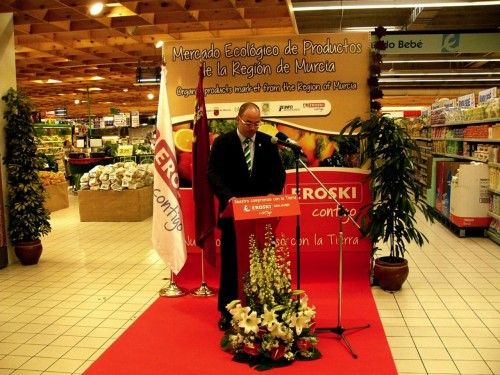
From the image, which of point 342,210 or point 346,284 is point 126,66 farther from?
point 342,210

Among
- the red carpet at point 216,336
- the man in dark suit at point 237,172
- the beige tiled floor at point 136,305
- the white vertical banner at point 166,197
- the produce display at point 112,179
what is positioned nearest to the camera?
the red carpet at point 216,336

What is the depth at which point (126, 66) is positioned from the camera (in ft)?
38.4

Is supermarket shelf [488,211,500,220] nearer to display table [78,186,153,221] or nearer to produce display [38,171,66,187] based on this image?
display table [78,186,153,221]

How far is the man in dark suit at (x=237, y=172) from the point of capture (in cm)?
407

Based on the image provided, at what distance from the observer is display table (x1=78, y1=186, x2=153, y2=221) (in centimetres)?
977

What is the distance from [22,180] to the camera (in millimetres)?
6449

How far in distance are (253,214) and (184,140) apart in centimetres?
210

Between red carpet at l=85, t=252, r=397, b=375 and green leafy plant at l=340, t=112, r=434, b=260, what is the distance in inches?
22.1

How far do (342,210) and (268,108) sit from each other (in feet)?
6.11

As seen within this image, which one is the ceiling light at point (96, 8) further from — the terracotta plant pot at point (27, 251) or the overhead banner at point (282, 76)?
the terracotta plant pot at point (27, 251)

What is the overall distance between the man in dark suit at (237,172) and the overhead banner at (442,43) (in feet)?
18.1

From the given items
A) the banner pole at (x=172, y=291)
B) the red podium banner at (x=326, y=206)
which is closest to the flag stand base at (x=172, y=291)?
the banner pole at (x=172, y=291)

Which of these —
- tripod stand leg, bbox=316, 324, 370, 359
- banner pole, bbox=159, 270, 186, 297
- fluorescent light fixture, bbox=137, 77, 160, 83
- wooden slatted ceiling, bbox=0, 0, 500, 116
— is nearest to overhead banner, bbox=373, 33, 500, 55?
wooden slatted ceiling, bbox=0, 0, 500, 116

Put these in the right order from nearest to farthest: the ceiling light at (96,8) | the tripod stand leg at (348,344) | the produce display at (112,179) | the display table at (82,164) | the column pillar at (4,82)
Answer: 1. the tripod stand leg at (348,344)
2. the ceiling light at (96,8)
3. the column pillar at (4,82)
4. the produce display at (112,179)
5. the display table at (82,164)
